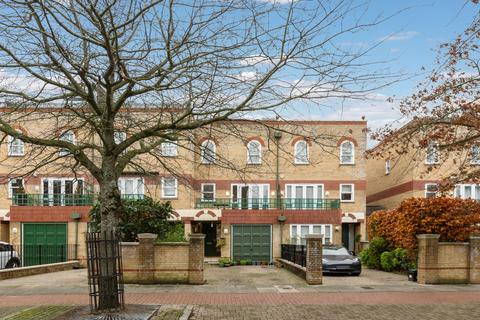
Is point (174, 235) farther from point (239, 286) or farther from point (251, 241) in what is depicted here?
point (251, 241)

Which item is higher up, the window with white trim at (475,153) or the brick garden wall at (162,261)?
the window with white trim at (475,153)

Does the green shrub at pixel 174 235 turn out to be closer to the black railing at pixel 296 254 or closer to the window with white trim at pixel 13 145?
the black railing at pixel 296 254

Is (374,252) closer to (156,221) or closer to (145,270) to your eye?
(156,221)

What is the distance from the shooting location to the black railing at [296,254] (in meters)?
19.8

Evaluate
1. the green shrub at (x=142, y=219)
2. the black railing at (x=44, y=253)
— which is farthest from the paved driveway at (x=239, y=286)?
the black railing at (x=44, y=253)

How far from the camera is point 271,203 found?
110 feet

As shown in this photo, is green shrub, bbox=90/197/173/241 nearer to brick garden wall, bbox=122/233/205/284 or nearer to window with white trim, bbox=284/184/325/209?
brick garden wall, bbox=122/233/205/284

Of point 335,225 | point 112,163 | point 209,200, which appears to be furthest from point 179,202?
point 112,163

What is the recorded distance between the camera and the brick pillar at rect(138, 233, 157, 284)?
17.4 metres

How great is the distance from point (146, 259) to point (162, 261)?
1.66 feet

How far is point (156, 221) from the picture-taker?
21781 millimetres

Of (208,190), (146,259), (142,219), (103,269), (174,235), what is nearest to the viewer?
(103,269)

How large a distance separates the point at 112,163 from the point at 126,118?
3.26ft

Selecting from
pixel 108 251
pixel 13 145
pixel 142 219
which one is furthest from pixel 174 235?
pixel 108 251
